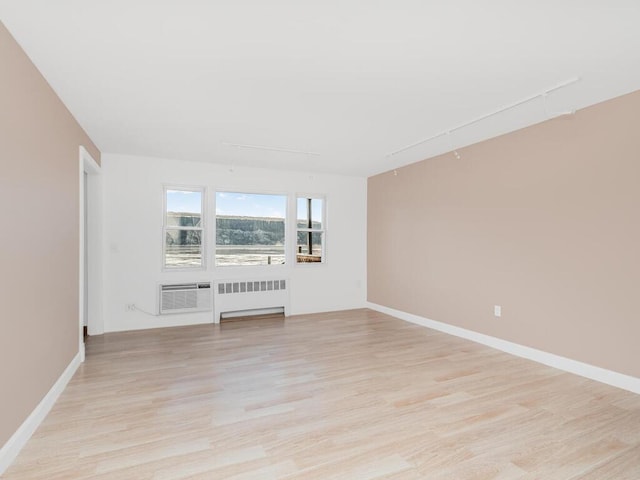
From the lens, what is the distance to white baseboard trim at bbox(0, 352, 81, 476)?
1.85m

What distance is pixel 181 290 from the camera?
5117 mm

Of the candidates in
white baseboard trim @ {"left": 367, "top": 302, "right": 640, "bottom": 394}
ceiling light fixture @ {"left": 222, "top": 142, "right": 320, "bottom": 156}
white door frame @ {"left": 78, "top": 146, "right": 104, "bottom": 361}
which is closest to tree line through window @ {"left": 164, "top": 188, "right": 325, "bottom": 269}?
white door frame @ {"left": 78, "top": 146, "right": 104, "bottom": 361}

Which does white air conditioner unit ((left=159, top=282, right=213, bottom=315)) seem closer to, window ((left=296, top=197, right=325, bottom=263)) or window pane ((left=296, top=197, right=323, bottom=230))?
window ((left=296, top=197, right=325, bottom=263))

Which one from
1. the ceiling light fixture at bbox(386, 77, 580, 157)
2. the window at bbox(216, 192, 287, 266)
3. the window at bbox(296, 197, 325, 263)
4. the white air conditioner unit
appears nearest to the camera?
the ceiling light fixture at bbox(386, 77, 580, 157)

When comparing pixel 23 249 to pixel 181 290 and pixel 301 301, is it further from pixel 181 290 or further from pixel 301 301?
pixel 301 301

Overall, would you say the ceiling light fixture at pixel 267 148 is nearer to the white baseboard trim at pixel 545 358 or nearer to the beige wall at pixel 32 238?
the beige wall at pixel 32 238

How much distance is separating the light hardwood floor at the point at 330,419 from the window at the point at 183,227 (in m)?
1.61

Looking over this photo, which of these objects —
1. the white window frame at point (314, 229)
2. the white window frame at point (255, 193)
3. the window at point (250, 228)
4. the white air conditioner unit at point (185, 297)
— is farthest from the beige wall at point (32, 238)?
the white window frame at point (314, 229)

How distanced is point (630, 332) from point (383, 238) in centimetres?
363

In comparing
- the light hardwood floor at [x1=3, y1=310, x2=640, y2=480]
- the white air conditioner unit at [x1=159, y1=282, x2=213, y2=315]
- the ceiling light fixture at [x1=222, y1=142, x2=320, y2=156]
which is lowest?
the light hardwood floor at [x1=3, y1=310, x2=640, y2=480]

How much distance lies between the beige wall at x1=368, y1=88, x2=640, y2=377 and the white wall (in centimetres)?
138

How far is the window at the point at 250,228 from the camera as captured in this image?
218 inches

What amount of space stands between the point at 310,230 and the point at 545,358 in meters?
3.85

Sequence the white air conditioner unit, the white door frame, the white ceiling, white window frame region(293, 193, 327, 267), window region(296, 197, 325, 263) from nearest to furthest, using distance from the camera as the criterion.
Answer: the white ceiling, the white door frame, the white air conditioner unit, white window frame region(293, 193, 327, 267), window region(296, 197, 325, 263)
